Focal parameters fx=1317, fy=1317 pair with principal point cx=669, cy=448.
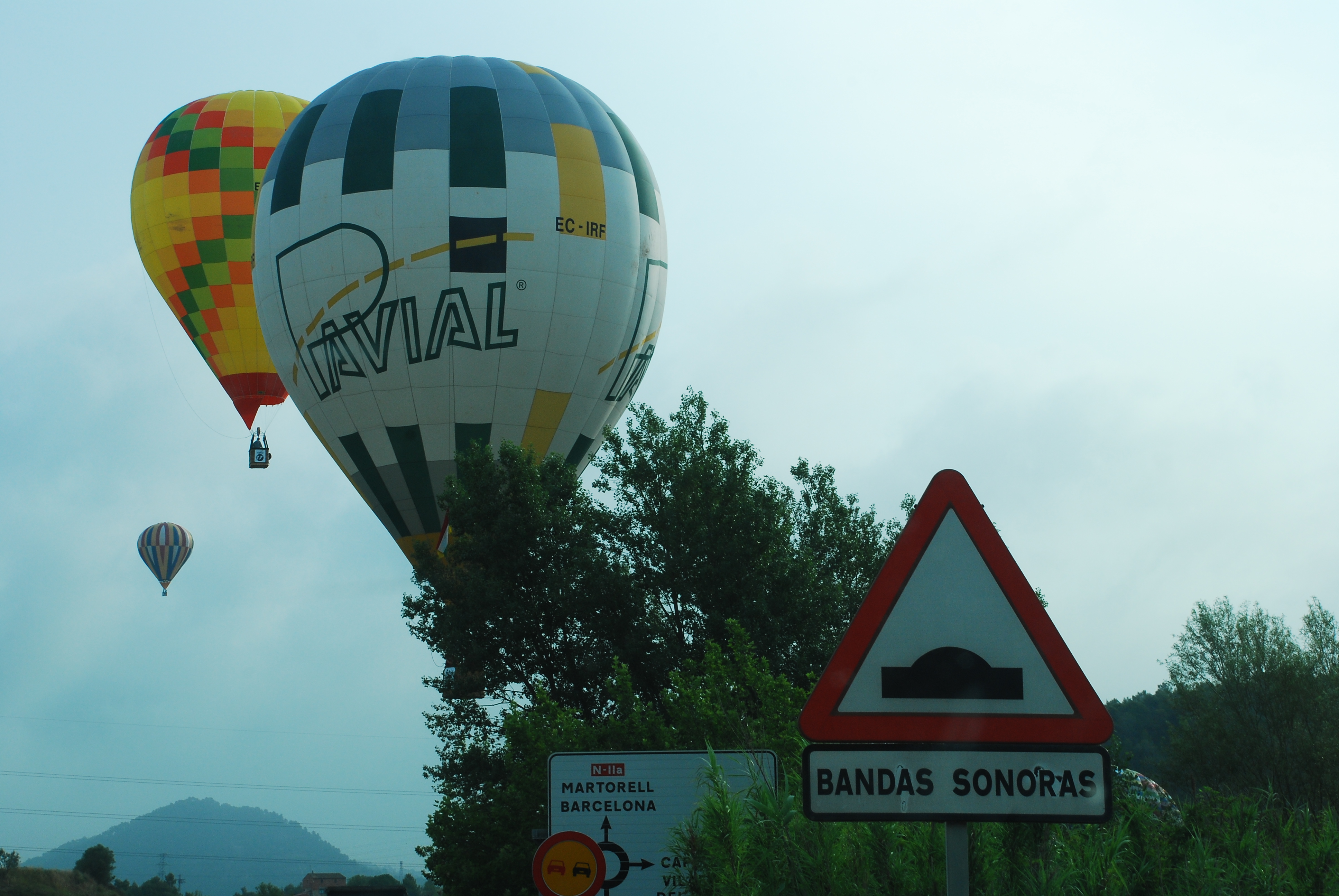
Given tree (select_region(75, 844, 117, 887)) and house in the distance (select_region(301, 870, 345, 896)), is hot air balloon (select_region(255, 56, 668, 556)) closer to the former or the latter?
house in the distance (select_region(301, 870, 345, 896))

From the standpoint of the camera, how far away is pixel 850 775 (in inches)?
152

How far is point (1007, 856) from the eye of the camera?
6047mm

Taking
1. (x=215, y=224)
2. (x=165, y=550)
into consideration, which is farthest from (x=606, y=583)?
(x=165, y=550)

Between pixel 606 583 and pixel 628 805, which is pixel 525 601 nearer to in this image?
pixel 606 583

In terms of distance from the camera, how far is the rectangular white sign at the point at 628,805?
791 cm

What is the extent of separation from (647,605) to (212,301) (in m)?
25.3

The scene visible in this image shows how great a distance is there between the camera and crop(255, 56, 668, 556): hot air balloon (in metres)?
30.4

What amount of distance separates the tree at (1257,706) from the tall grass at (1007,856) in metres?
34.9

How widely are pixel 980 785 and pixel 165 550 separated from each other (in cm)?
5662

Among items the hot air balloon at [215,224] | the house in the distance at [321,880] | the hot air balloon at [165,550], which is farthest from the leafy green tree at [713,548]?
the house in the distance at [321,880]

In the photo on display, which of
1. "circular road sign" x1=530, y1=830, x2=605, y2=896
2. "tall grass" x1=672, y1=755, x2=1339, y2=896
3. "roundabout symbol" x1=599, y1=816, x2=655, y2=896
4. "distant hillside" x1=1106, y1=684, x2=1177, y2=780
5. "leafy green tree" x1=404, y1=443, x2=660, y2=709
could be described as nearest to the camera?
"tall grass" x1=672, y1=755, x2=1339, y2=896

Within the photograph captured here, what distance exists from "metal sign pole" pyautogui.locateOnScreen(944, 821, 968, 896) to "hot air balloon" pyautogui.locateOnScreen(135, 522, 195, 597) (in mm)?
55941

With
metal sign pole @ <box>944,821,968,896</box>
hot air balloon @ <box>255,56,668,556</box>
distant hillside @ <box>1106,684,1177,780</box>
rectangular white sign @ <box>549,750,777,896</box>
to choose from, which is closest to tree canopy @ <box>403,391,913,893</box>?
hot air balloon @ <box>255,56,668,556</box>

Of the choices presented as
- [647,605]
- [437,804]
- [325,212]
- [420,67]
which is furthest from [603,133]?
[437,804]
